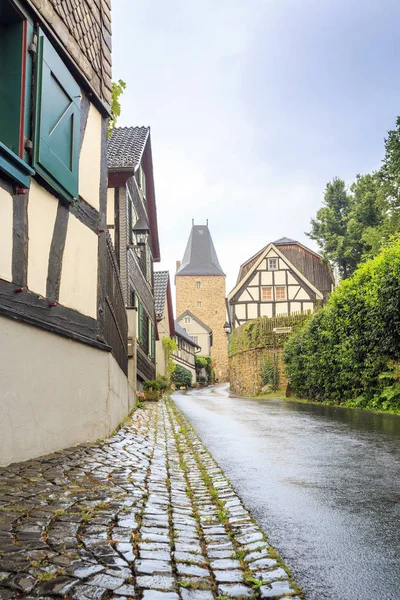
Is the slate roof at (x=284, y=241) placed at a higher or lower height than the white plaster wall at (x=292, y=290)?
higher

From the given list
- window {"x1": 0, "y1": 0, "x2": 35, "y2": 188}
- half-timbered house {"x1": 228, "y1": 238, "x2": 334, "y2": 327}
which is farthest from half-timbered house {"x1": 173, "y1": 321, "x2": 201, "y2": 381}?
window {"x1": 0, "y1": 0, "x2": 35, "y2": 188}

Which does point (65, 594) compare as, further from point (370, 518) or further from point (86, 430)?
point (86, 430)

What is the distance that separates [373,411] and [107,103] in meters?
8.76

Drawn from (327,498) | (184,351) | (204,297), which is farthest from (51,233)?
(204,297)

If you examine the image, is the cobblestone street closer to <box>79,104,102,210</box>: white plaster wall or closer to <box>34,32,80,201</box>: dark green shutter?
<box>34,32,80,201</box>: dark green shutter

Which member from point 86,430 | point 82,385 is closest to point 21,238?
point 82,385

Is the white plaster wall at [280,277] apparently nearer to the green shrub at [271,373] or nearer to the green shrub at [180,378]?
the green shrub at [271,373]

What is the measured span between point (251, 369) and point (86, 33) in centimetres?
2561

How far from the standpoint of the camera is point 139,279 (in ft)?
62.8

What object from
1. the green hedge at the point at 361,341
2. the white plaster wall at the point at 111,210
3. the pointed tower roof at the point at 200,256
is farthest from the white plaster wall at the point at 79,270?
the pointed tower roof at the point at 200,256

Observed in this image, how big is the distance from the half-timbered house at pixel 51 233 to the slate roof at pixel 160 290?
23.6 m

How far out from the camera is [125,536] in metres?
3.01

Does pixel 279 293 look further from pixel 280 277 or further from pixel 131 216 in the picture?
pixel 131 216

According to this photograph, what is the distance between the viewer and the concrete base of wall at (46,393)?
4.52 m
